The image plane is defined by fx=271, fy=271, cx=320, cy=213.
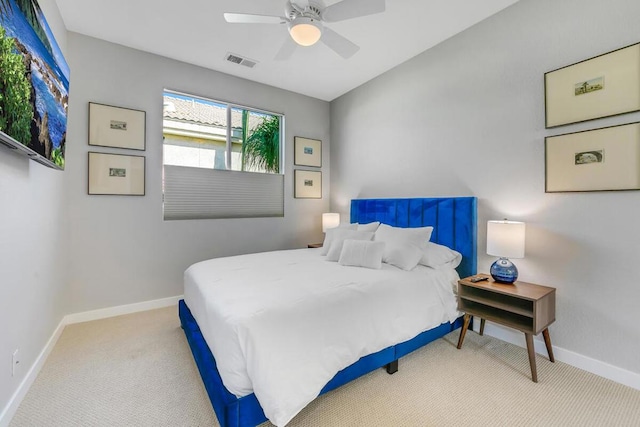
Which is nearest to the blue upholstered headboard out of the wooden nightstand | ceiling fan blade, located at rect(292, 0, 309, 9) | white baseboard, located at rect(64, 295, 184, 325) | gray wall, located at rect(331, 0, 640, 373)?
gray wall, located at rect(331, 0, 640, 373)

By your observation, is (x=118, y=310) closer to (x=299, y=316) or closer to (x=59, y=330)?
(x=59, y=330)

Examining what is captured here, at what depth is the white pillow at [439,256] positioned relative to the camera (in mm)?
2600

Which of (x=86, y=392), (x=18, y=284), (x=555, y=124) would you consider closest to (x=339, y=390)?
(x=86, y=392)

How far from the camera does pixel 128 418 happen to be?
1618mm

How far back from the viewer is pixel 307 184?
181 inches

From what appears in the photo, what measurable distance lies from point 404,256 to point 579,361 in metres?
1.52

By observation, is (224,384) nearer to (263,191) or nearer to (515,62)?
(263,191)

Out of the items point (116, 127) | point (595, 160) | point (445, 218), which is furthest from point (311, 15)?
point (116, 127)

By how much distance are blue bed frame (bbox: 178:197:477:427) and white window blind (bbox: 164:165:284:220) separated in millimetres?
1291

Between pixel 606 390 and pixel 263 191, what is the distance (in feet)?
13.1

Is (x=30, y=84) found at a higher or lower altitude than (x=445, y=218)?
higher

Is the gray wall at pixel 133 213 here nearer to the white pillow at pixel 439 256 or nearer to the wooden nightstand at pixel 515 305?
the white pillow at pixel 439 256

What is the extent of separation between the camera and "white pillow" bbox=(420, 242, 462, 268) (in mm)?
2600

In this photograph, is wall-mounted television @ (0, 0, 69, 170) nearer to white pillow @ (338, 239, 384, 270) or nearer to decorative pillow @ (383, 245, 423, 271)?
white pillow @ (338, 239, 384, 270)
